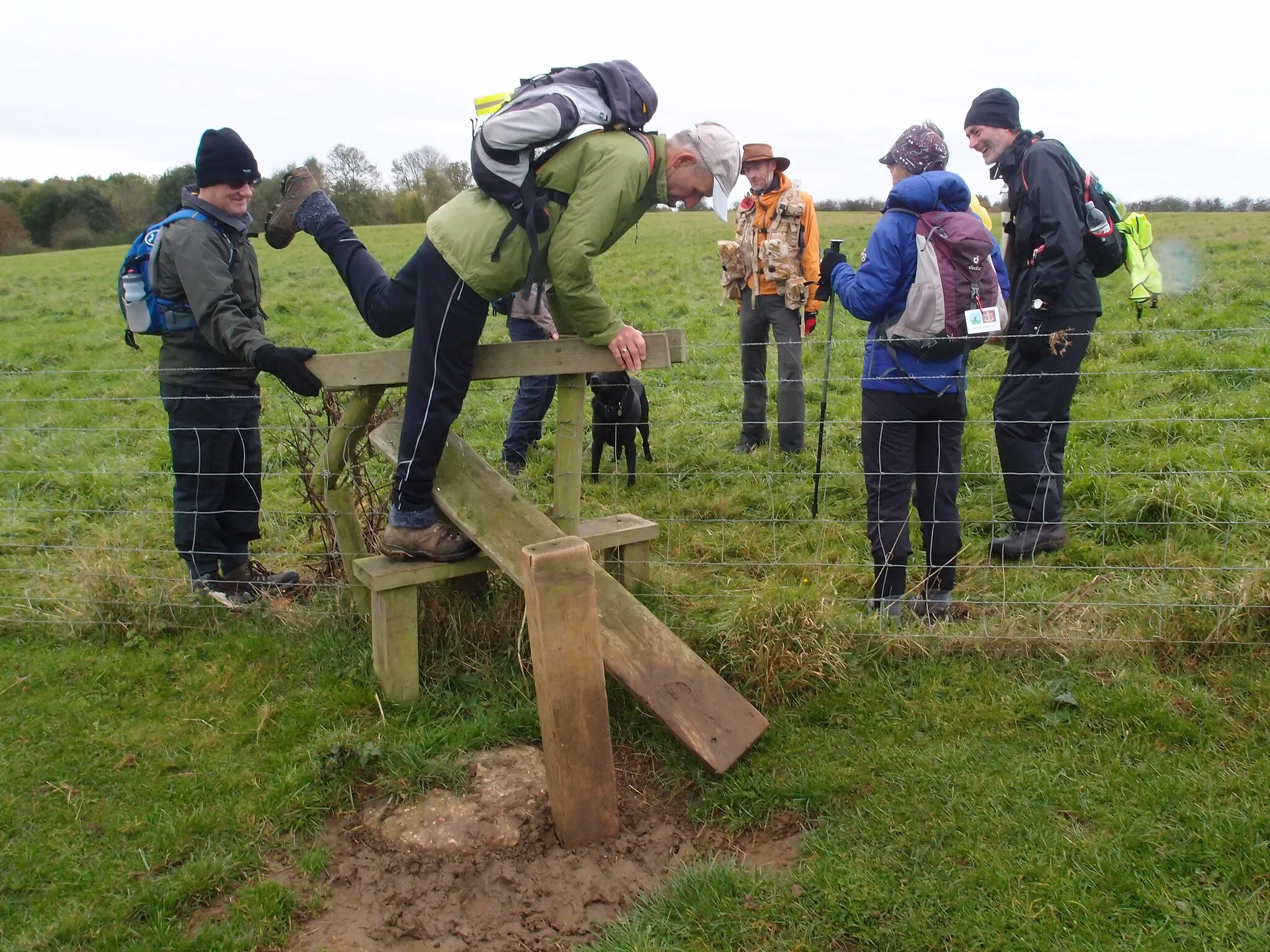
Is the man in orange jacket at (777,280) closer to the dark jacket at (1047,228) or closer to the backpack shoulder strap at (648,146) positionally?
the dark jacket at (1047,228)

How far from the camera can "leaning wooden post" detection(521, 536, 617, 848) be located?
2.94 m

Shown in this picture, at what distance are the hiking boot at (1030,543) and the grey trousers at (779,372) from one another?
2.13m

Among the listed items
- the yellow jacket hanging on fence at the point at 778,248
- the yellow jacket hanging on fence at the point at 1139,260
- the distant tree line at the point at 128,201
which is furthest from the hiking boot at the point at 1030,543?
the distant tree line at the point at 128,201

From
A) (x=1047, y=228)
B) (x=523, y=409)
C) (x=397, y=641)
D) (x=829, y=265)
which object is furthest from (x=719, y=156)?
(x=523, y=409)

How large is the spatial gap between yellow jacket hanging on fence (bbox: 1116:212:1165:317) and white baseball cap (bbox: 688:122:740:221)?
3070mm

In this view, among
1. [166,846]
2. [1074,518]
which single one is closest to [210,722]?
[166,846]

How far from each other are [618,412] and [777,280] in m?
1.60

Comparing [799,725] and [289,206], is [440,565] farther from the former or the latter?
[289,206]

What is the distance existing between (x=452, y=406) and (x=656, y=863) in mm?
1832

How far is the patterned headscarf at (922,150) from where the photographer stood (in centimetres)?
440

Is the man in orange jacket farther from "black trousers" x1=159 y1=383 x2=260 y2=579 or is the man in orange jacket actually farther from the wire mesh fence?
"black trousers" x1=159 y1=383 x2=260 y2=579

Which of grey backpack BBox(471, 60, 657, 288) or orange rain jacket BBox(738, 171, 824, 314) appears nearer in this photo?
grey backpack BBox(471, 60, 657, 288)

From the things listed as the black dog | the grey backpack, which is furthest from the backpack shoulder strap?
the black dog

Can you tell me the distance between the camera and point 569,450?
379 centimetres
